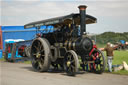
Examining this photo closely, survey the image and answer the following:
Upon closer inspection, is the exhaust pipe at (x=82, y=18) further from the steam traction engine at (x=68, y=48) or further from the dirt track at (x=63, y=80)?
the dirt track at (x=63, y=80)

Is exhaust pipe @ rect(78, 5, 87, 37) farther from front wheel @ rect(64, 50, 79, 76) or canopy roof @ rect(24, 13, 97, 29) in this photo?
front wheel @ rect(64, 50, 79, 76)

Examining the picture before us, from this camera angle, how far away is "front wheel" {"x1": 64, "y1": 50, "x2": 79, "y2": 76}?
875 centimetres

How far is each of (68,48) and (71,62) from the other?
3.21 feet

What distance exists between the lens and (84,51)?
9469 mm

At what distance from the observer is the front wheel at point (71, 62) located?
8.75 m

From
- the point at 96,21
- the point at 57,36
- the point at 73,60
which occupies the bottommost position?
the point at 73,60

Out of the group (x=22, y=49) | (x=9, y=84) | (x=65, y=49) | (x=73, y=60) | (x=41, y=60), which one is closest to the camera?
(x=9, y=84)

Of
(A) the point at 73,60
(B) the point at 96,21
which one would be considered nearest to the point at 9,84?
(A) the point at 73,60

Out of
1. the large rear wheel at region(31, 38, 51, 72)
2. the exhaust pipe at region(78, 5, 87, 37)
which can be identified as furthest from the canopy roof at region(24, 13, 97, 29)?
the large rear wheel at region(31, 38, 51, 72)

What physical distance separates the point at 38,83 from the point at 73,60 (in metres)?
2.04

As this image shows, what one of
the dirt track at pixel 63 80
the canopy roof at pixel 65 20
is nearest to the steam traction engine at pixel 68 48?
the canopy roof at pixel 65 20

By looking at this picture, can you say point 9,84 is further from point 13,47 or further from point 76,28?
point 13,47

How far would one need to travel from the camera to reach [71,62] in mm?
9039

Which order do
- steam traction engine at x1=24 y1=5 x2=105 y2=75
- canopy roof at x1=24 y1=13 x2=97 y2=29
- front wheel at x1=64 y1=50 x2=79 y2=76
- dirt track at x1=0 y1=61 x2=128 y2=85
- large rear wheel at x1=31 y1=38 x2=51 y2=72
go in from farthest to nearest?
large rear wheel at x1=31 y1=38 x2=51 y2=72 → canopy roof at x1=24 y1=13 x2=97 y2=29 → steam traction engine at x1=24 y1=5 x2=105 y2=75 → front wheel at x1=64 y1=50 x2=79 y2=76 → dirt track at x1=0 y1=61 x2=128 y2=85
